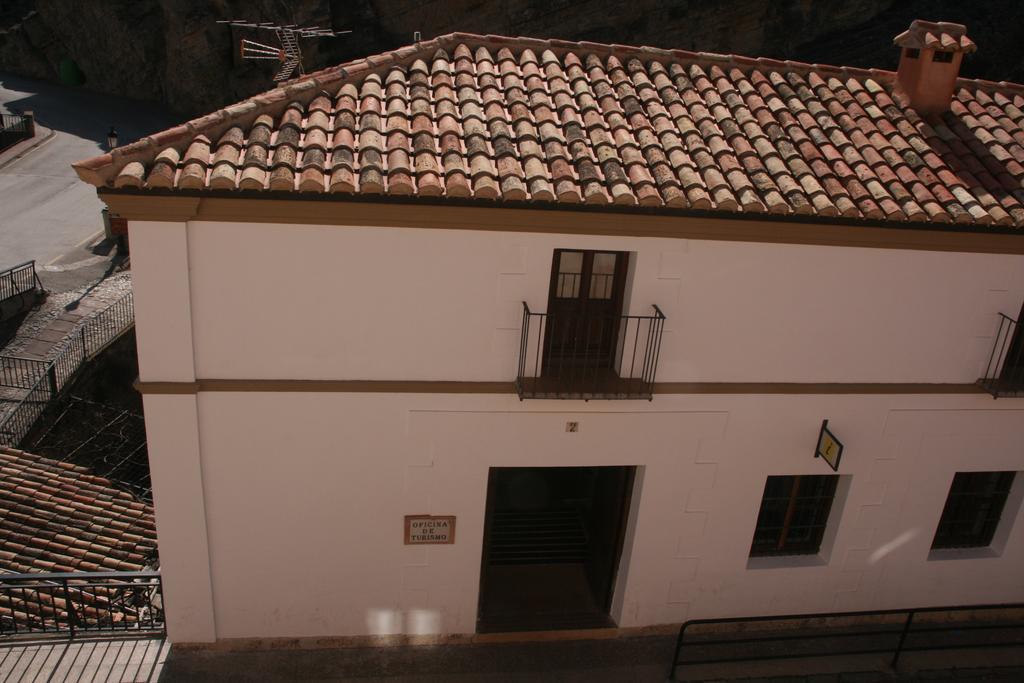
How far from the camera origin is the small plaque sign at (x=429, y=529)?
9.05 meters

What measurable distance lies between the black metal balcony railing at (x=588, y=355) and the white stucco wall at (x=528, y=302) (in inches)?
6.5

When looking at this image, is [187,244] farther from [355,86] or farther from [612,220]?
[612,220]

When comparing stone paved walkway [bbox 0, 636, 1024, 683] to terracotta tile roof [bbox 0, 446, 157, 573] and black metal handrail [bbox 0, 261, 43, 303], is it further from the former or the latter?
black metal handrail [bbox 0, 261, 43, 303]

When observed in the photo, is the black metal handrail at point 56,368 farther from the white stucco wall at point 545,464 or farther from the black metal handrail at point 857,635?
the black metal handrail at point 857,635

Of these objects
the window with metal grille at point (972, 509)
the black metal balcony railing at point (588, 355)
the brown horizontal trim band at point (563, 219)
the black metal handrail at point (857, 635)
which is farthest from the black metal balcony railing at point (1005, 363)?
the black metal balcony railing at point (588, 355)

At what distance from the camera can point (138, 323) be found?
298 inches

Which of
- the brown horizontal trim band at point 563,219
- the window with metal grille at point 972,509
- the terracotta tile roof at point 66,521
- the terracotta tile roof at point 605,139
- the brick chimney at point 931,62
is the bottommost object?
the terracotta tile roof at point 66,521

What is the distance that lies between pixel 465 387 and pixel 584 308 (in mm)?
1480

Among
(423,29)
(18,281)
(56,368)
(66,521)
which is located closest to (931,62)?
(66,521)

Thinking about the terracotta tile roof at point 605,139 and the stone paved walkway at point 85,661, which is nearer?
the terracotta tile roof at point 605,139

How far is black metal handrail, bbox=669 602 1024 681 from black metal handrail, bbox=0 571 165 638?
20.2 feet

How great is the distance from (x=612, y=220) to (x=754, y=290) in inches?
71.8

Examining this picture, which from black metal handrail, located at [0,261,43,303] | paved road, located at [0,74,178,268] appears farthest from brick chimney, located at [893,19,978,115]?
paved road, located at [0,74,178,268]

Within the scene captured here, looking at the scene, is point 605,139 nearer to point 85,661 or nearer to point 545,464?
point 545,464
